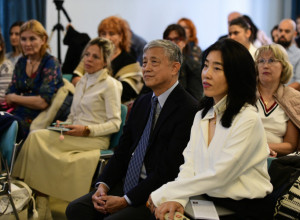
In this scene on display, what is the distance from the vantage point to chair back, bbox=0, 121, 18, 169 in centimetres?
269

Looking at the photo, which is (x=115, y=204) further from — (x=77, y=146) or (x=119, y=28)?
(x=119, y=28)

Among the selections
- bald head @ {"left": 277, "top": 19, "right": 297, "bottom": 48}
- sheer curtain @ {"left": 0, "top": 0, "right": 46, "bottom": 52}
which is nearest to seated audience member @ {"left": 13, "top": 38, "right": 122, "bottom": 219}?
bald head @ {"left": 277, "top": 19, "right": 297, "bottom": 48}

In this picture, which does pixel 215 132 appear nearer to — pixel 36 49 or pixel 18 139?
pixel 18 139

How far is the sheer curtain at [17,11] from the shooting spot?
5375 millimetres

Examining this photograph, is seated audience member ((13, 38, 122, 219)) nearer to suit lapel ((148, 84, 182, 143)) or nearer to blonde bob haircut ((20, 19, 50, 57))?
blonde bob haircut ((20, 19, 50, 57))

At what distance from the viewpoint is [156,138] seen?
84.1 inches

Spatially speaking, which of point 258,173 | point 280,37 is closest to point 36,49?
point 258,173

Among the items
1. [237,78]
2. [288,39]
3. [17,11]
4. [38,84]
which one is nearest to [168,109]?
[237,78]

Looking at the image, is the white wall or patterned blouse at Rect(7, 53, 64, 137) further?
the white wall

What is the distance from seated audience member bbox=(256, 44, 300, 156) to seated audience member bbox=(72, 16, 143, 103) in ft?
4.64

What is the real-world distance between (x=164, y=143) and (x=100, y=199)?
408 mm

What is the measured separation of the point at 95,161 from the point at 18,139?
551 millimetres

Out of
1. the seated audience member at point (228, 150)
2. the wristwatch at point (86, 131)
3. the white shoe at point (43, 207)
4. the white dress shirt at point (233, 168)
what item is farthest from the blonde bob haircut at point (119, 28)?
the white dress shirt at point (233, 168)

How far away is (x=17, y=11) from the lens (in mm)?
5422
